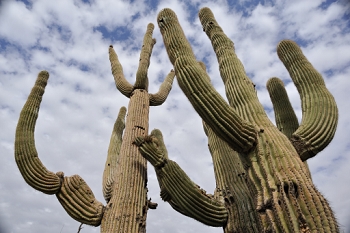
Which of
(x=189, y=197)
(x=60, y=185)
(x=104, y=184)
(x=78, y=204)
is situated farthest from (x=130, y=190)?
(x=189, y=197)

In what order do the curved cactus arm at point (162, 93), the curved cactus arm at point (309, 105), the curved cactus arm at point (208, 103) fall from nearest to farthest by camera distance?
the curved cactus arm at point (208, 103), the curved cactus arm at point (309, 105), the curved cactus arm at point (162, 93)

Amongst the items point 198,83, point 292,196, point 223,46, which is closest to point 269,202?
point 292,196

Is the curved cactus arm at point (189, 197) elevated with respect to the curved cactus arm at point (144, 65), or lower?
lower

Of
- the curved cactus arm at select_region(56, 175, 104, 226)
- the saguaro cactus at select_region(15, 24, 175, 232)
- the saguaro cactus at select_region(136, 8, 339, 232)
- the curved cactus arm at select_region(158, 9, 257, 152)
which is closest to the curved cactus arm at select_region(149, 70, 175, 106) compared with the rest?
Result: the saguaro cactus at select_region(15, 24, 175, 232)

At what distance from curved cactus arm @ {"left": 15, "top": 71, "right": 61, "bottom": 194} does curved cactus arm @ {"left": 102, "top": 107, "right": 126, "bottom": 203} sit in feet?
2.77

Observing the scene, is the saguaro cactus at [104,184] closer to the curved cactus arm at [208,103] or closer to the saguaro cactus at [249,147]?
the saguaro cactus at [249,147]

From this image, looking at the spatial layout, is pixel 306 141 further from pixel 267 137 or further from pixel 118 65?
pixel 118 65

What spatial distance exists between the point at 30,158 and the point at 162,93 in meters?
3.31

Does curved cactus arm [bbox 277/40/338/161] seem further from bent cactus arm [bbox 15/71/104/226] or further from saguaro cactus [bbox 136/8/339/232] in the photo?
bent cactus arm [bbox 15/71/104/226]

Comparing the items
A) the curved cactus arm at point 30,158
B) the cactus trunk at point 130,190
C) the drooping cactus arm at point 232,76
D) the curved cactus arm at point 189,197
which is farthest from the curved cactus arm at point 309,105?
the curved cactus arm at point 30,158

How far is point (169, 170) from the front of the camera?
4090 millimetres

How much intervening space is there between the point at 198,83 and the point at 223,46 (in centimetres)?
145

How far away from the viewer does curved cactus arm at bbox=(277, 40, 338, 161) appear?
3430 mm

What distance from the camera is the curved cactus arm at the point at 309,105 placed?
3.43m
